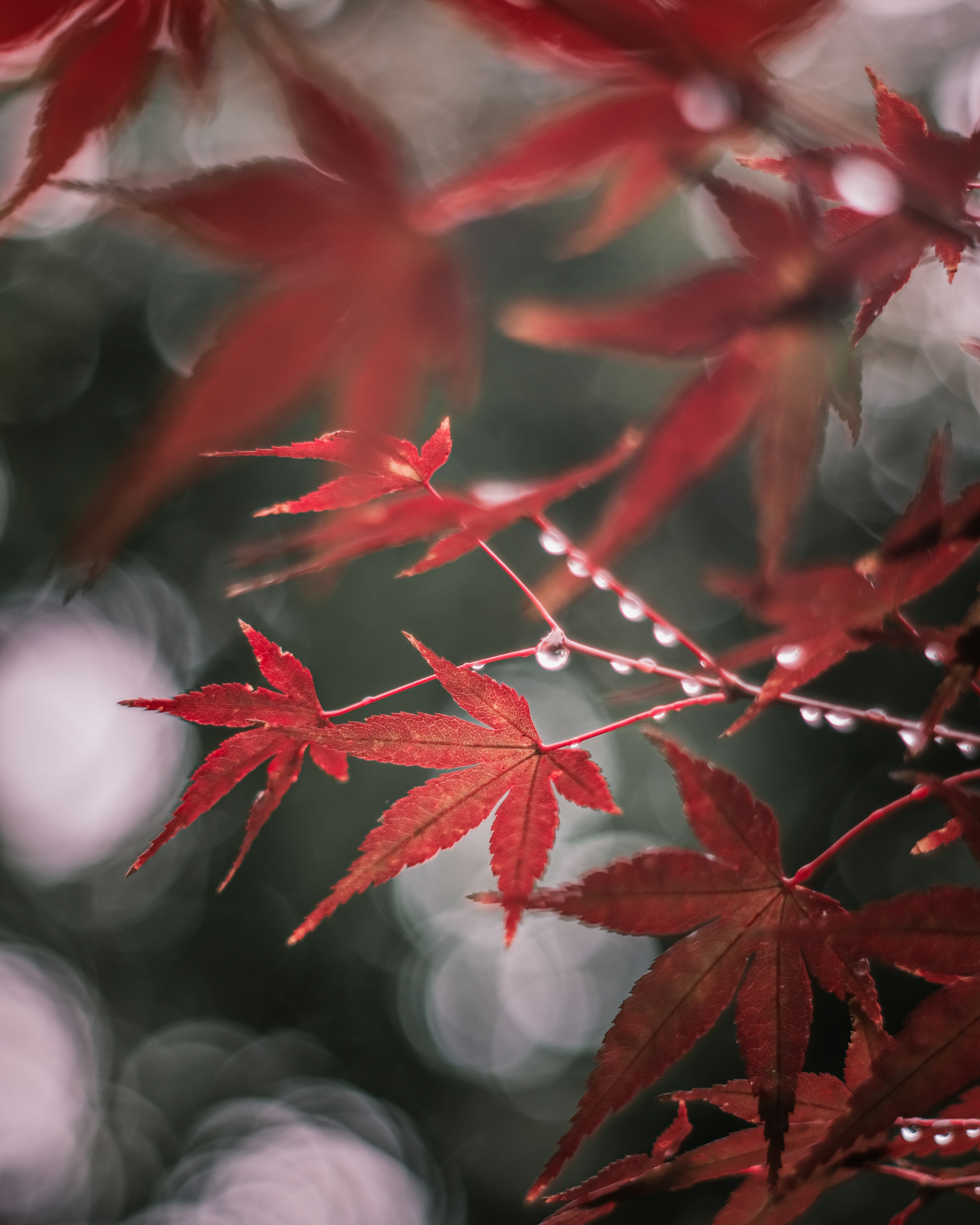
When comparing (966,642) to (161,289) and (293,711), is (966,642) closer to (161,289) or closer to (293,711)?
(293,711)

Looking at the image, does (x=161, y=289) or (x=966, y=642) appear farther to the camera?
(x=161, y=289)

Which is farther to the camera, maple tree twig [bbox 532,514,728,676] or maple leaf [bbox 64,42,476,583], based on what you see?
maple tree twig [bbox 532,514,728,676]

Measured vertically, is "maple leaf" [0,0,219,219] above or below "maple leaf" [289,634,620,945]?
above

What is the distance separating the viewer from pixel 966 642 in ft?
1.18

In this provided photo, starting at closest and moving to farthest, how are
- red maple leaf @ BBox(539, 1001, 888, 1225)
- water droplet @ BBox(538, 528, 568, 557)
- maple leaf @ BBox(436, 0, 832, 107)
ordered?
1. maple leaf @ BBox(436, 0, 832, 107)
2. red maple leaf @ BBox(539, 1001, 888, 1225)
3. water droplet @ BBox(538, 528, 568, 557)

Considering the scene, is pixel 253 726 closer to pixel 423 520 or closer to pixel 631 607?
pixel 423 520

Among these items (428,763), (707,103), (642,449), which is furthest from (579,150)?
(428,763)

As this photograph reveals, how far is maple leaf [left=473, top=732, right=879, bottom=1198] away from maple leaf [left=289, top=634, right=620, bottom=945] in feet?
0.25

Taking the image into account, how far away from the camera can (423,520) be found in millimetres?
551

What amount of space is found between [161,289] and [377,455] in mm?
4723

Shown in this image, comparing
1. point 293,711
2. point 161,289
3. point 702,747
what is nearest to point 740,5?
point 293,711

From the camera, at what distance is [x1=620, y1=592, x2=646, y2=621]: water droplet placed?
0.68 metres

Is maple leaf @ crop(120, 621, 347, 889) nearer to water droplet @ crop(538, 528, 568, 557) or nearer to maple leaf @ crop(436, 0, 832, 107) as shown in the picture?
water droplet @ crop(538, 528, 568, 557)

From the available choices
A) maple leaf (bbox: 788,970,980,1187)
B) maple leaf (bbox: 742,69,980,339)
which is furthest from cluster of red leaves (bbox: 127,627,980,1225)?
maple leaf (bbox: 742,69,980,339)
